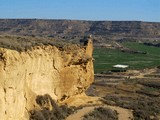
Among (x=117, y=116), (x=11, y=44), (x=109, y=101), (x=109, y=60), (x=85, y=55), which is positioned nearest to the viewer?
(x=11, y=44)

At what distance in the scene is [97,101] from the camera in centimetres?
3791

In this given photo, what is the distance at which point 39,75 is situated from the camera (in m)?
29.1

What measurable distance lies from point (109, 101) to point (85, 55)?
5724 mm

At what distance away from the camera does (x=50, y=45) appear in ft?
103

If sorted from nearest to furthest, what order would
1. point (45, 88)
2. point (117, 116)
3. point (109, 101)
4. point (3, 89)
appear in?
1. point (3, 89)
2. point (45, 88)
3. point (117, 116)
4. point (109, 101)

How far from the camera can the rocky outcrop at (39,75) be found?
22734 mm

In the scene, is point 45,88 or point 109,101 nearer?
point 45,88

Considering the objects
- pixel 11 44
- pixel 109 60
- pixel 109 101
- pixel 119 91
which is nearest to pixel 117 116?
pixel 109 101

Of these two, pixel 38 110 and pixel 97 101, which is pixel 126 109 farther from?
pixel 38 110

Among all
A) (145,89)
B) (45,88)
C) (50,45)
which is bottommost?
(145,89)

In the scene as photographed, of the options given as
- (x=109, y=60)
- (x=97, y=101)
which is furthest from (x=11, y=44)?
(x=109, y=60)

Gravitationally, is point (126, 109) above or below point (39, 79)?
below

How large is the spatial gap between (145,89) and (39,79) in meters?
32.4

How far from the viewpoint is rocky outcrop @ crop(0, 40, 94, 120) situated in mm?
22734
